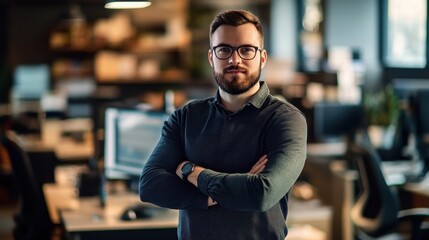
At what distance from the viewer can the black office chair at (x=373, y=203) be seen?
4.95 metres

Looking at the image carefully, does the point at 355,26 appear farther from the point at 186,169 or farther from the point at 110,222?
the point at 186,169

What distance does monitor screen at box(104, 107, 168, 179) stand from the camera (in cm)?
432

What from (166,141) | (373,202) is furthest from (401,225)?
(166,141)

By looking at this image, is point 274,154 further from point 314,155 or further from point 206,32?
point 206,32

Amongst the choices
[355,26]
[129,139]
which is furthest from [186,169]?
[355,26]

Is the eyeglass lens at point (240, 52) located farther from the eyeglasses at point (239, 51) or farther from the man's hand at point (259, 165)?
the man's hand at point (259, 165)

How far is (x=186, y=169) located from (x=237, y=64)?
1.26 ft

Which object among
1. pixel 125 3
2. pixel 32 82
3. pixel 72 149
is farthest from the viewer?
pixel 32 82

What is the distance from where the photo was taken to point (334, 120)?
6.82m

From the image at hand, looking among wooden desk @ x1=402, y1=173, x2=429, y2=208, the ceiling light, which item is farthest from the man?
wooden desk @ x1=402, y1=173, x2=429, y2=208

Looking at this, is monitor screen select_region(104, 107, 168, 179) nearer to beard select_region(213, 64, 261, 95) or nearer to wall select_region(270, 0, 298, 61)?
beard select_region(213, 64, 261, 95)

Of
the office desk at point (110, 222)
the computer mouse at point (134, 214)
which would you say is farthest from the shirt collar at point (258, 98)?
the computer mouse at point (134, 214)

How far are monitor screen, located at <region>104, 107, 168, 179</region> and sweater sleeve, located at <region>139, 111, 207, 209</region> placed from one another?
59.8 inches

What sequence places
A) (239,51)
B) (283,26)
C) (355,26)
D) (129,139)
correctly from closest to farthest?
(239,51), (129,139), (355,26), (283,26)
